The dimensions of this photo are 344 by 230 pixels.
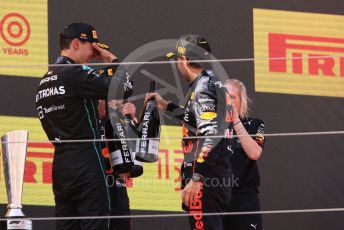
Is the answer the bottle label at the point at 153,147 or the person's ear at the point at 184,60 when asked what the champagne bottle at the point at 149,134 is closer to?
the bottle label at the point at 153,147

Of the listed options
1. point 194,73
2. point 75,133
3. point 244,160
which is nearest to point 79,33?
point 75,133

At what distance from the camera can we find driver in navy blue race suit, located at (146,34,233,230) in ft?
12.7

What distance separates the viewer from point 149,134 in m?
4.04

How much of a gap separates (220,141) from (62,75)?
702 millimetres

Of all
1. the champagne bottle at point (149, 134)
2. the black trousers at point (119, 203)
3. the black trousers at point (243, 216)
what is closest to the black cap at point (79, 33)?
the champagne bottle at point (149, 134)

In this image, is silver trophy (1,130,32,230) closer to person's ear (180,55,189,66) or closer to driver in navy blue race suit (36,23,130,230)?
driver in navy blue race suit (36,23,130,230)

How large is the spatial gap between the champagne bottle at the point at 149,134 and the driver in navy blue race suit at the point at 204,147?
4.6 inches

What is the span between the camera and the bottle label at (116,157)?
13.4ft

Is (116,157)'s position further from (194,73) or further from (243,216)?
(243,216)

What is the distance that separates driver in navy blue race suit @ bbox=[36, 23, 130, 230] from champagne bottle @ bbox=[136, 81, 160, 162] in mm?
283

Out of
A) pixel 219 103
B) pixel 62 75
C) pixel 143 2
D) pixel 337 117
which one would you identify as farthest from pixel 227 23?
pixel 62 75

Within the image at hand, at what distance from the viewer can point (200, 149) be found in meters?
3.87

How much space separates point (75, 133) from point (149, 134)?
0.40 meters

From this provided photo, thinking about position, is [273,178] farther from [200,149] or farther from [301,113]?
[200,149]
